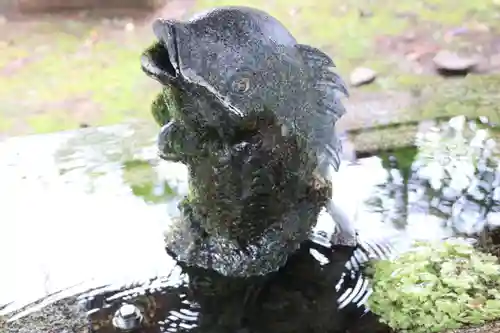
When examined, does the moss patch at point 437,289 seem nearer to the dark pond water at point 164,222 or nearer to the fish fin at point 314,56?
the dark pond water at point 164,222

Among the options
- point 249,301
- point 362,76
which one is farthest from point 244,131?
point 362,76

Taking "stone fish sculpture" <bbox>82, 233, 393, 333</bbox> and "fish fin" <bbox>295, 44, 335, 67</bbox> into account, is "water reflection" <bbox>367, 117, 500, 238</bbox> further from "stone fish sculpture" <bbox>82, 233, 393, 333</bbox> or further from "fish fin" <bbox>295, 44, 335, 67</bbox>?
"fish fin" <bbox>295, 44, 335, 67</bbox>

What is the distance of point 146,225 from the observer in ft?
6.21

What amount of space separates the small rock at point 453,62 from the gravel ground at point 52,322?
2090 millimetres

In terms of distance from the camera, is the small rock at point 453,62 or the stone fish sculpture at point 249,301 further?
the small rock at point 453,62

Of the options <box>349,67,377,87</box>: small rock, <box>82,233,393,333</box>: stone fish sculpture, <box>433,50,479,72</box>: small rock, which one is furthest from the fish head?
<box>433,50,479,72</box>: small rock

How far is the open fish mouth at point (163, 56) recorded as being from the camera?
1318 millimetres

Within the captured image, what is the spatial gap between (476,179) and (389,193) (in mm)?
284

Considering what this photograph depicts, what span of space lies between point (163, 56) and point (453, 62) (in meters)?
2.03

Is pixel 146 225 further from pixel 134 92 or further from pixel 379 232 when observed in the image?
pixel 134 92

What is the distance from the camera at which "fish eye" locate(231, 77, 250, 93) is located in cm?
132

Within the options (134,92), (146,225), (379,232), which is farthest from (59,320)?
(134,92)

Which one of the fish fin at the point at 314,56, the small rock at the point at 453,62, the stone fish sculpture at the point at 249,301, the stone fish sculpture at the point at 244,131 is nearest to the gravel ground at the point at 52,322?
the stone fish sculpture at the point at 249,301

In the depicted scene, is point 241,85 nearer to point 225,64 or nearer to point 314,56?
point 225,64
